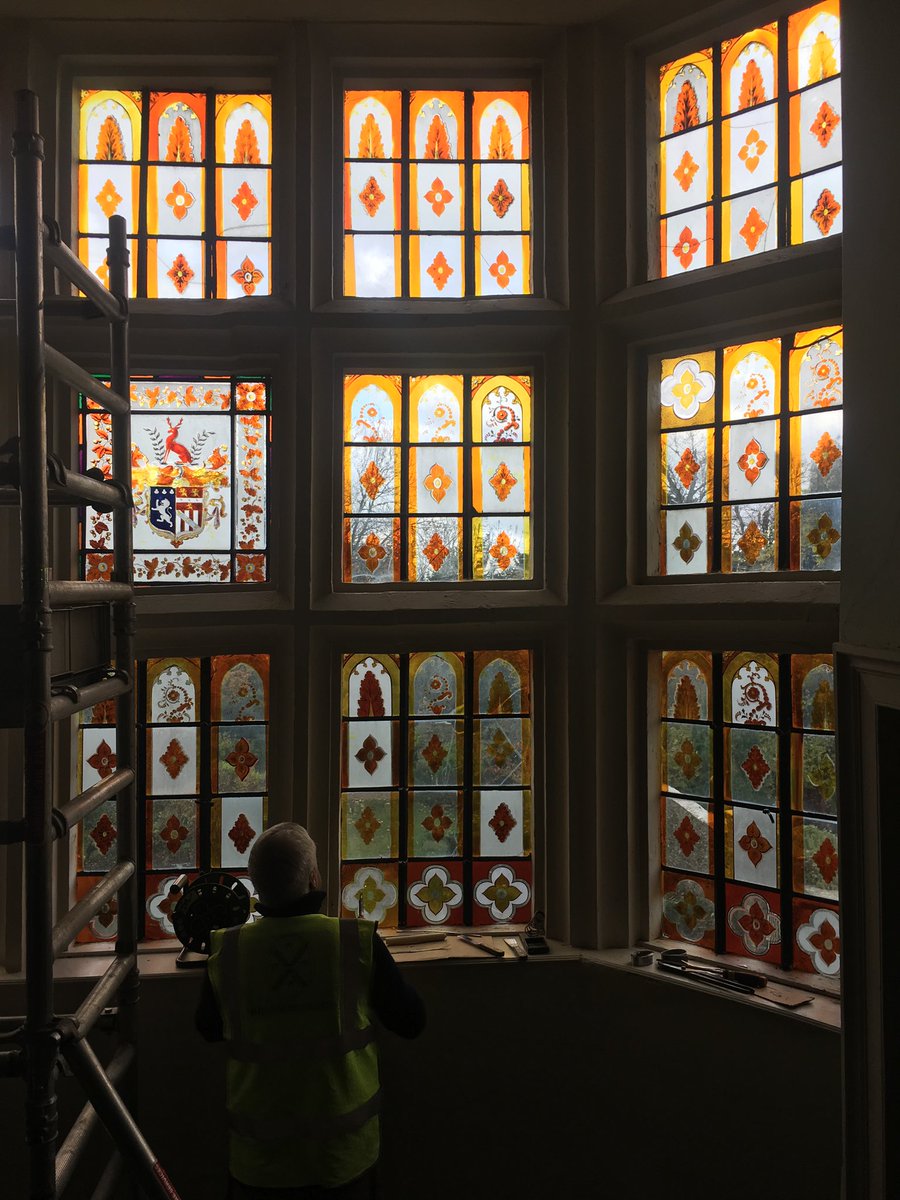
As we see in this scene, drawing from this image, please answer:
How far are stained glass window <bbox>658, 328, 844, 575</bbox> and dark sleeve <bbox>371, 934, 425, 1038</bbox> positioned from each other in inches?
58.2

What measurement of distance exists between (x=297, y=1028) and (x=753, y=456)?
195 centimetres

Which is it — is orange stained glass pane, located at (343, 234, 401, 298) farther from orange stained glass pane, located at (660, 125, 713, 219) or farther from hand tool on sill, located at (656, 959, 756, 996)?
hand tool on sill, located at (656, 959, 756, 996)

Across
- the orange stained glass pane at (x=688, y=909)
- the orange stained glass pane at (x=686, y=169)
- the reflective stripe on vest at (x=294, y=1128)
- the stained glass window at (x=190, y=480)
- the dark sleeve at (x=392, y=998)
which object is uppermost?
the orange stained glass pane at (x=686, y=169)

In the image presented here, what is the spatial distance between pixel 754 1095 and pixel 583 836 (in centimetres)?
81

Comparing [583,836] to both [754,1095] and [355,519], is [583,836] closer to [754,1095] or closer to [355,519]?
[754,1095]

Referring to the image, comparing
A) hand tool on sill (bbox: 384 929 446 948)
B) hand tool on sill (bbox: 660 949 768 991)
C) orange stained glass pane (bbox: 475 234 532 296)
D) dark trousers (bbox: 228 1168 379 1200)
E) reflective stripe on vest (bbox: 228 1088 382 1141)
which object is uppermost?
orange stained glass pane (bbox: 475 234 532 296)

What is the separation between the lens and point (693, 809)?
8.64ft

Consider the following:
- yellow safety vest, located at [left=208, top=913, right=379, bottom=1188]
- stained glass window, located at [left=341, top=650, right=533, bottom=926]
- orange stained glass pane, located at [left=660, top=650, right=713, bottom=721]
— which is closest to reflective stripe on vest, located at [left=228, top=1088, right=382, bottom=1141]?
yellow safety vest, located at [left=208, top=913, right=379, bottom=1188]

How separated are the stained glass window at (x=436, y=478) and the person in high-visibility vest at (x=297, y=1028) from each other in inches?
47.1

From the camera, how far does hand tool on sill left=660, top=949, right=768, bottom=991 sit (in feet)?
7.79

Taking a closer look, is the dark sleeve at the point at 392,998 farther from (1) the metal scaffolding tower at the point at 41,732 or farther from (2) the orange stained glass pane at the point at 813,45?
(2) the orange stained glass pane at the point at 813,45

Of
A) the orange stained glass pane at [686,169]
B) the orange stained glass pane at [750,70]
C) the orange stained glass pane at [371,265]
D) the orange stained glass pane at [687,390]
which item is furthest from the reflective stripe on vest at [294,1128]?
the orange stained glass pane at [750,70]

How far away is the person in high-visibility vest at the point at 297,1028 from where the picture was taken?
1.77 meters

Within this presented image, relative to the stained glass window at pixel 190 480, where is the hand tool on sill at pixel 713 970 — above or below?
below
